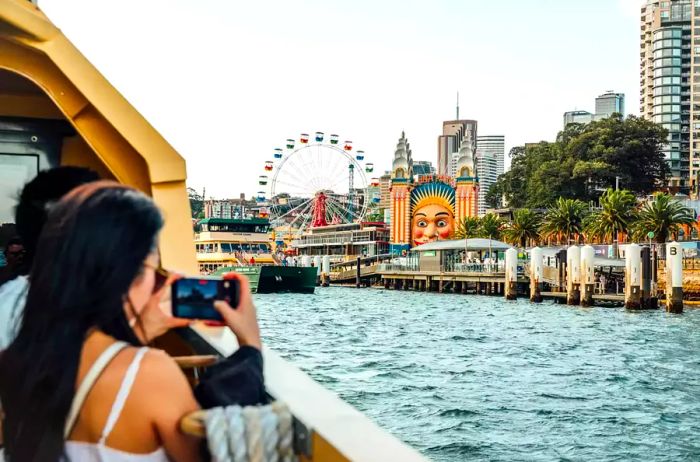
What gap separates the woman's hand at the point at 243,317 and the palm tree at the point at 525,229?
64.3 metres

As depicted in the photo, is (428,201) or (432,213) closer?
(432,213)

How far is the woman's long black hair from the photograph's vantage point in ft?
5.95

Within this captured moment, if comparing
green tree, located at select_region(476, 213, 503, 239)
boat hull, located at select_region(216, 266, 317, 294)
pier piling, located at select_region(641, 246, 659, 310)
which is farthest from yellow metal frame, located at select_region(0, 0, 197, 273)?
green tree, located at select_region(476, 213, 503, 239)

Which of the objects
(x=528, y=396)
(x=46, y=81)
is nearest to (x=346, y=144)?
(x=528, y=396)

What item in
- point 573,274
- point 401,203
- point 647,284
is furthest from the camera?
point 401,203

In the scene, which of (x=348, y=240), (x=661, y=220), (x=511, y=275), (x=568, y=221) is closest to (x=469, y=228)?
(x=568, y=221)

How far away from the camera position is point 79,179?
2830 millimetres

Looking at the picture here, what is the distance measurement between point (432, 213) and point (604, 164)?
52.6 feet

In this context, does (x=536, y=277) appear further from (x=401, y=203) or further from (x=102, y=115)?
(x=102, y=115)

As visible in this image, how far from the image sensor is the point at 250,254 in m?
46.9

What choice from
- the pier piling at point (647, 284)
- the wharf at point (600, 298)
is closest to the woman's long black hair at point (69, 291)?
the pier piling at point (647, 284)

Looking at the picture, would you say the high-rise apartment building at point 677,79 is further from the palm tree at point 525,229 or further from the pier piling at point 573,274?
the pier piling at point 573,274

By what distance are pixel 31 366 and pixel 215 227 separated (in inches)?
1791

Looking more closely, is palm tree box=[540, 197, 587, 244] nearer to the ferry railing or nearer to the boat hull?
the boat hull
